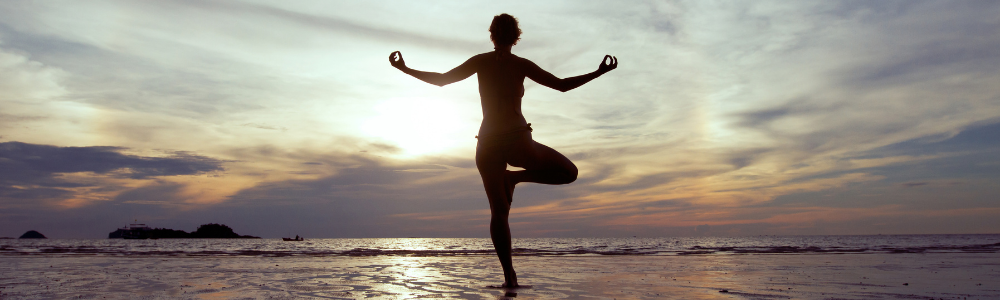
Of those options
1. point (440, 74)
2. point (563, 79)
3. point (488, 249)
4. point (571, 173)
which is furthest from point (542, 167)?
point (488, 249)

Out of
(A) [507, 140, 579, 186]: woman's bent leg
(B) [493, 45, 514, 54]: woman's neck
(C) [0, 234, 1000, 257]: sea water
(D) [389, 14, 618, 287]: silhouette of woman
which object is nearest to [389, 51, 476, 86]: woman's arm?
(D) [389, 14, 618, 287]: silhouette of woman

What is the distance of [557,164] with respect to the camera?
159 inches

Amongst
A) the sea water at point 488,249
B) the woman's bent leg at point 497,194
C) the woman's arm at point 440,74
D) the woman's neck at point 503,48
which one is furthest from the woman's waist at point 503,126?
the sea water at point 488,249

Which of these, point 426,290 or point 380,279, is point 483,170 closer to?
point 426,290

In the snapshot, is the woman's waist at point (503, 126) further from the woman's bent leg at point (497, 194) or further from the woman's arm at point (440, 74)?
the woman's arm at point (440, 74)

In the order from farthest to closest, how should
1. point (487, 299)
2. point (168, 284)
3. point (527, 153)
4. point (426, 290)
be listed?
point (168, 284) → point (426, 290) → point (527, 153) → point (487, 299)

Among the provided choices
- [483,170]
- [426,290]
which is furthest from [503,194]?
[426,290]

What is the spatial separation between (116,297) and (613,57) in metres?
4.09

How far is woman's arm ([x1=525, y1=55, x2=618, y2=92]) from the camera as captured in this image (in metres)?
3.84

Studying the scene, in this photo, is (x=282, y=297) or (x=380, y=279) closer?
(x=282, y=297)

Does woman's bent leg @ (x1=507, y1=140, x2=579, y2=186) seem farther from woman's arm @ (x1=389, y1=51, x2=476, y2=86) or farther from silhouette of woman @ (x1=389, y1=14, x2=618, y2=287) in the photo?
woman's arm @ (x1=389, y1=51, x2=476, y2=86)

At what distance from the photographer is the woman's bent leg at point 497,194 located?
4.04m

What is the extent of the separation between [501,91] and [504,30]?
49 cm

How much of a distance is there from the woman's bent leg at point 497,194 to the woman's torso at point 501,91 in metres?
0.19
